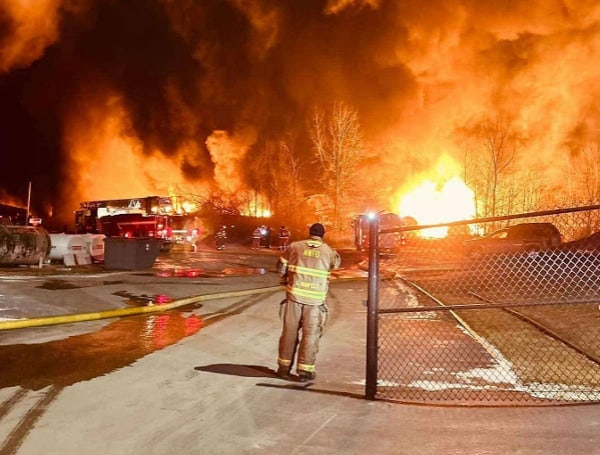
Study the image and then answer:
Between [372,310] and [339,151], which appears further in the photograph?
[339,151]

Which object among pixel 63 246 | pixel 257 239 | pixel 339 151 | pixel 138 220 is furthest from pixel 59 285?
pixel 339 151

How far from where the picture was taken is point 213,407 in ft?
16.3

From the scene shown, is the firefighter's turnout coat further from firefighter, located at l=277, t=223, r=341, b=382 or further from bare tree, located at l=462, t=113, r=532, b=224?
bare tree, located at l=462, t=113, r=532, b=224

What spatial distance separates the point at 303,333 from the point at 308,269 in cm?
61

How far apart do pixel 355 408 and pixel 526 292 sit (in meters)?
8.36

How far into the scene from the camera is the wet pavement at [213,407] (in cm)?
413

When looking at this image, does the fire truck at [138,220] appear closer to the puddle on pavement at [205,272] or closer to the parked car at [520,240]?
the puddle on pavement at [205,272]

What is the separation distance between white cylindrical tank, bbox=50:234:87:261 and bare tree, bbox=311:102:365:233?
21813 millimetres

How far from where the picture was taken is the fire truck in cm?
2647

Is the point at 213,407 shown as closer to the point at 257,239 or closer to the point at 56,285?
the point at 56,285

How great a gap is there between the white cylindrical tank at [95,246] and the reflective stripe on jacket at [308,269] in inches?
518

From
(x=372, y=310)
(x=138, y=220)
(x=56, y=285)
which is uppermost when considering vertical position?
(x=138, y=220)

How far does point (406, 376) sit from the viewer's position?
6168mm

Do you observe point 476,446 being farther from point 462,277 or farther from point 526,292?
point 462,277
